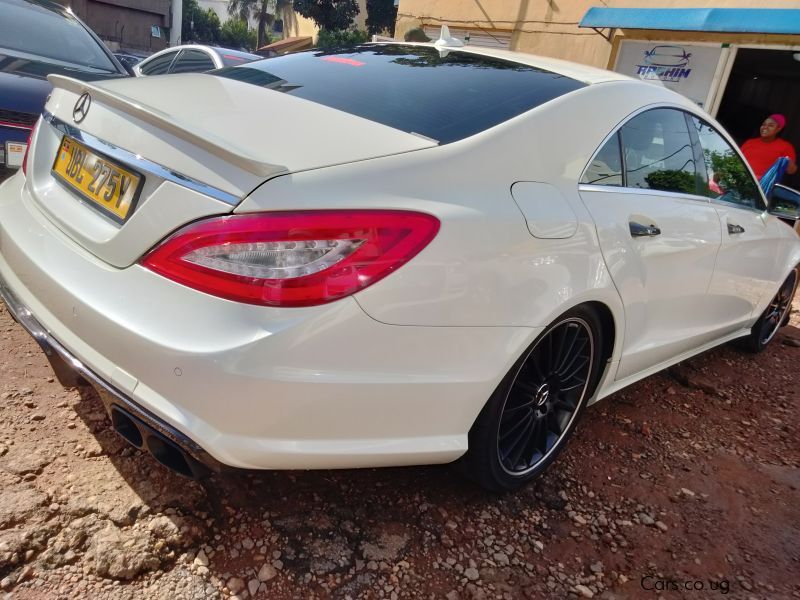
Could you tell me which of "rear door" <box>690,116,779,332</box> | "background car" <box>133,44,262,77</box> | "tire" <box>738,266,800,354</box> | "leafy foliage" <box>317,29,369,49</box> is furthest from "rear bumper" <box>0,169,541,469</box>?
"leafy foliage" <box>317,29,369,49</box>

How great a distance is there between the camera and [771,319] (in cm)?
444

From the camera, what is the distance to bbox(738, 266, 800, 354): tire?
4.27 m

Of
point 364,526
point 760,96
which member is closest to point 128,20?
point 760,96

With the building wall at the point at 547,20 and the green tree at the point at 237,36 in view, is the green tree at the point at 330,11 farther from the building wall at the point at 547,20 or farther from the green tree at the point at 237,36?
the building wall at the point at 547,20

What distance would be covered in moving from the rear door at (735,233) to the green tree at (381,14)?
139 ft

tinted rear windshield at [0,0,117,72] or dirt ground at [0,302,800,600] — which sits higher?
tinted rear windshield at [0,0,117,72]

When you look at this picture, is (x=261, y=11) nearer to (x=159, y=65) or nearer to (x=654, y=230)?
(x=159, y=65)

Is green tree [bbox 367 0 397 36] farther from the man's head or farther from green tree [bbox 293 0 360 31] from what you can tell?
the man's head

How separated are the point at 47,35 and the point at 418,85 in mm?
4543

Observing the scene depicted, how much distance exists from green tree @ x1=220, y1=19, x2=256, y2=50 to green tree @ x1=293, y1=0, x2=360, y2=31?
13857mm

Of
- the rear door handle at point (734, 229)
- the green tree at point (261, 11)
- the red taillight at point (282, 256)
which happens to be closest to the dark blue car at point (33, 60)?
the red taillight at point (282, 256)

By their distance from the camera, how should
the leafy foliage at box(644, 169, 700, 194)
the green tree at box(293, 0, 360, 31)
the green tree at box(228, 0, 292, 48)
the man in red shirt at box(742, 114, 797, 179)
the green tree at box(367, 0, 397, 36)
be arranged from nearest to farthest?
1. the leafy foliage at box(644, 169, 700, 194)
2. the man in red shirt at box(742, 114, 797, 179)
3. the green tree at box(293, 0, 360, 31)
4. the green tree at box(367, 0, 397, 36)
5. the green tree at box(228, 0, 292, 48)

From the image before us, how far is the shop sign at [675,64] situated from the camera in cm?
963

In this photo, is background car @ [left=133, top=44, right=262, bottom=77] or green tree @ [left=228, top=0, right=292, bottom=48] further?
green tree @ [left=228, top=0, right=292, bottom=48]
